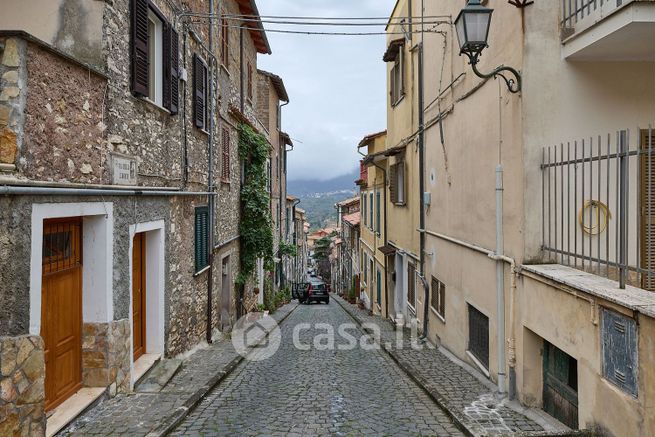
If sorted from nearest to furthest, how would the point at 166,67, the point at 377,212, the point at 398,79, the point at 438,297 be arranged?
the point at 166,67 < the point at 438,297 < the point at 398,79 < the point at 377,212

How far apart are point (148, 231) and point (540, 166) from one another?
5951mm

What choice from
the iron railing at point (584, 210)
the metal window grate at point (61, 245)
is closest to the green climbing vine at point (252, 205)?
the metal window grate at point (61, 245)

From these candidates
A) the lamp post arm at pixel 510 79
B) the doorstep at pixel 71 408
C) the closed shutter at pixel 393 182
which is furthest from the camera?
the closed shutter at pixel 393 182

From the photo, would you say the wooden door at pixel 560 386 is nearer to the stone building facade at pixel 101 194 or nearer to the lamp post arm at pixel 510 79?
the lamp post arm at pixel 510 79

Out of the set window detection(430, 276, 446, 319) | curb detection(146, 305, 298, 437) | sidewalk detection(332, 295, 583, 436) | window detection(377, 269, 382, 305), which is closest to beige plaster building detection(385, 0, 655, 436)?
sidewalk detection(332, 295, 583, 436)

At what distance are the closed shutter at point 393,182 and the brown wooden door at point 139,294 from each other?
9.51 metres

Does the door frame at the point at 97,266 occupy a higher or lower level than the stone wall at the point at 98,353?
higher

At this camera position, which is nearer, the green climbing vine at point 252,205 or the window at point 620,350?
the window at point 620,350

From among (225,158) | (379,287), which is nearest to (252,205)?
(225,158)

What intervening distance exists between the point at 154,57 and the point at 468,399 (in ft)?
23.4

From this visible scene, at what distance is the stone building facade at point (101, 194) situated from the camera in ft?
14.6

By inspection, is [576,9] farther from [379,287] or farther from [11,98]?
[379,287]

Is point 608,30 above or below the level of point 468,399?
above

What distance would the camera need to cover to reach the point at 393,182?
16391 millimetres
